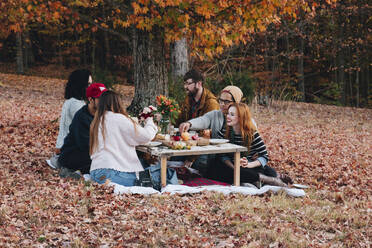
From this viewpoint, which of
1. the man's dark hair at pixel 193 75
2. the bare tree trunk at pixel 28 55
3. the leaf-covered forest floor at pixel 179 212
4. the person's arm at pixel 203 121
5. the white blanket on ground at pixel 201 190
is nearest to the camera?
the leaf-covered forest floor at pixel 179 212

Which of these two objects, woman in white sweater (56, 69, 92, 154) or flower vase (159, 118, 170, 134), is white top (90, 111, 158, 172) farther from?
woman in white sweater (56, 69, 92, 154)

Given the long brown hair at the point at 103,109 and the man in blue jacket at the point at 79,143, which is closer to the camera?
the long brown hair at the point at 103,109

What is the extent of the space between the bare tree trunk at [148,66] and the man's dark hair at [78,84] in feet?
7.95

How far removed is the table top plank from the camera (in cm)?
561

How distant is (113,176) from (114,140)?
443 millimetres

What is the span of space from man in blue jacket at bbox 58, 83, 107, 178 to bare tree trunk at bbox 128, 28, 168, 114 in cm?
301

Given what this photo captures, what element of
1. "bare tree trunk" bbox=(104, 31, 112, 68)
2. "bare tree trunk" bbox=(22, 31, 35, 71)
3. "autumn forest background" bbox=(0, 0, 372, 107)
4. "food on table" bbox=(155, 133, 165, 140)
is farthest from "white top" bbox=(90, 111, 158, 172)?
"bare tree trunk" bbox=(104, 31, 112, 68)

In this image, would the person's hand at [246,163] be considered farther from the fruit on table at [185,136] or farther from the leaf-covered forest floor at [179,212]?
the fruit on table at [185,136]

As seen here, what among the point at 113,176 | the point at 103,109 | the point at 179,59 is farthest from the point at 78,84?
the point at 179,59

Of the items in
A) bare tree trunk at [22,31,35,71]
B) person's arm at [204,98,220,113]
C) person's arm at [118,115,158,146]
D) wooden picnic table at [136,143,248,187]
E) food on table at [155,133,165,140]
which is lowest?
wooden picnic table at [136,143,248,187]

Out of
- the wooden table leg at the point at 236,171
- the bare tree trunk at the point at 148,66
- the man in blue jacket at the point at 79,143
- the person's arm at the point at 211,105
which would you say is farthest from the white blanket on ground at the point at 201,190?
the bare tree trunk at the point at 148,66

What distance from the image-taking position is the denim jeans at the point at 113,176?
18.4ft

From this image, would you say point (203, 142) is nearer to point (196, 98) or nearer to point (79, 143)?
point (196, 98)

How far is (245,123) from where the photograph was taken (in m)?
6.26
